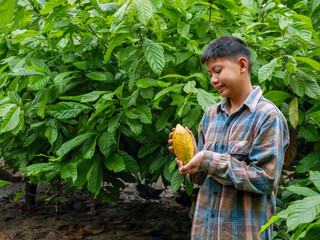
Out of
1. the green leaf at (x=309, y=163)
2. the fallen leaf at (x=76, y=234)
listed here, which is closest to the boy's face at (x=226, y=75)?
the green leaf at (x=309, y=163)

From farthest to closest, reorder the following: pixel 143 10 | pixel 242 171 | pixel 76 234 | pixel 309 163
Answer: pixel 76 234, pixel 309 163, pixel 143 10, pixel 242 171

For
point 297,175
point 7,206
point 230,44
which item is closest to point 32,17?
point 230,44

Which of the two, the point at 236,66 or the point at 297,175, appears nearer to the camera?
the point at 236,66

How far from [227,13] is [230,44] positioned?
2.73 ft

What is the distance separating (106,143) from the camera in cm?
207

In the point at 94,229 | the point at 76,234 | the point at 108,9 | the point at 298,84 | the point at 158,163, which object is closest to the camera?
the point at 298,84

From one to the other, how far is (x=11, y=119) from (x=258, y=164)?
5.18 ft

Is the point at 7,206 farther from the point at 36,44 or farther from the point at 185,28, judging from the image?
the point at 185,28

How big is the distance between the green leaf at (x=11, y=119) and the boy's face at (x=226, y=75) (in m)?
1.38

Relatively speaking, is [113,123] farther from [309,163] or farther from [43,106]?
[309,163]

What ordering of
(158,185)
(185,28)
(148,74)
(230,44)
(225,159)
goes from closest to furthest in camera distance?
(225,159) → (230,44) → (185,28) → (148,74) → (158,185)

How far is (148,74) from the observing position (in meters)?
2.14

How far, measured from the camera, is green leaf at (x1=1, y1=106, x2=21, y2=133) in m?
2.16

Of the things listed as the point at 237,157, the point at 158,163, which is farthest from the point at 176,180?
the point at 237,157
